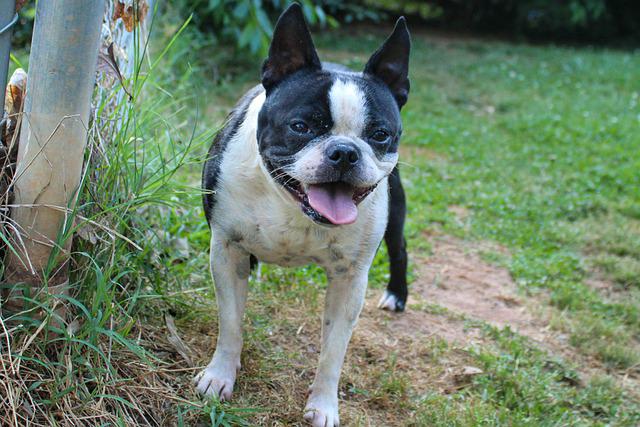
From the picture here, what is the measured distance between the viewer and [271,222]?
9.50 ft

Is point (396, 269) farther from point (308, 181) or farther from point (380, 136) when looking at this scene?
point (308, 181)

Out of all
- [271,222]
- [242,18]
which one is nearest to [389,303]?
[271,222]

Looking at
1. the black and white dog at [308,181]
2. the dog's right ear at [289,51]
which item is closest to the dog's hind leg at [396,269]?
the black and white dog at [308,181]

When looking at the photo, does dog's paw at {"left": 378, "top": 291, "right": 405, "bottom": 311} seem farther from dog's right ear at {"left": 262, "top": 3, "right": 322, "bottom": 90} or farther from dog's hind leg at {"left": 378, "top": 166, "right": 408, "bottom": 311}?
dog's right ear at {"left": 262, "top": 3, "right": 322, "bottom": 90}

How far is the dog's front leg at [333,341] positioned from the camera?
291cm

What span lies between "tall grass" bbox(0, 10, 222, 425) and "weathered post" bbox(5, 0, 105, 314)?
0.22 feet

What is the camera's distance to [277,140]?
8.99ft

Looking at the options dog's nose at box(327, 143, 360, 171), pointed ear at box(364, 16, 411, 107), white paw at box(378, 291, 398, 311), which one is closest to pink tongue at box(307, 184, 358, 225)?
dog's nose at box(327, 143, 360, 171)

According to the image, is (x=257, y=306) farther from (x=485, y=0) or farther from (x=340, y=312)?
(x=485, y=0)

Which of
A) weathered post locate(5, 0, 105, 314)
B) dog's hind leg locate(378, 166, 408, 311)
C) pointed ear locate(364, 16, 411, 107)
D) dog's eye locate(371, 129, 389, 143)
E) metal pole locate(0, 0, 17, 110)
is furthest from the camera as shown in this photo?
dog's hind leg locate(378, 166, 408, 311)

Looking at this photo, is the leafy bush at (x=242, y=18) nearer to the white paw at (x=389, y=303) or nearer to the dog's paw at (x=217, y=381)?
the white paw at (x=389, y=303)

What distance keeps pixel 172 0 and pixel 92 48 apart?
5.52 metres

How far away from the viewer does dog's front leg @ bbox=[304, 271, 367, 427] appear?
2910 millimetres

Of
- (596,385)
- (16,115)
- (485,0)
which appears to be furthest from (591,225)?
(485,0)
